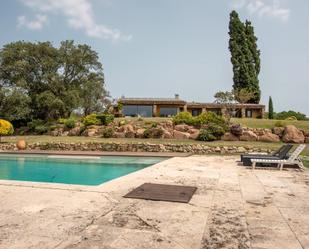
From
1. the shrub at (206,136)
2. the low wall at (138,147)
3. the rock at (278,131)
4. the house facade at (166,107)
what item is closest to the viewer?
the low wall at (138,147)

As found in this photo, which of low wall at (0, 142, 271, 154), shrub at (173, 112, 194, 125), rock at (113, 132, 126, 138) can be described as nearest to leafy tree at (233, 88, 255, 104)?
shrub at (173, 112, 194, 125)

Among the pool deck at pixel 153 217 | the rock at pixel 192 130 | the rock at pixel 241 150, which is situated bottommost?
the pool deck at pixel 153 217

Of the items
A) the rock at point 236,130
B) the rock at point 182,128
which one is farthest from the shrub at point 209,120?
the rock at point 236,130

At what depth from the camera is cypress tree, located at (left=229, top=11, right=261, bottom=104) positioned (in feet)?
137

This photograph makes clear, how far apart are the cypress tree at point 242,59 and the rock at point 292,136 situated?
21021 millimetres

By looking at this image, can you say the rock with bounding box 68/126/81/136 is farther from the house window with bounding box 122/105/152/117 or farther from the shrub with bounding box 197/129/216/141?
the house window with bounding box 122/105/152/117

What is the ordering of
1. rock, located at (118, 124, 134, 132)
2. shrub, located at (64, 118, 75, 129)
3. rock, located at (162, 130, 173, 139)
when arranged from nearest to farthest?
1. rock, located at (162, 130, 173, 139)
2. rock, located at (118, 124, 134, 132)
3. shrub, located at (64, 118, 75, 129)

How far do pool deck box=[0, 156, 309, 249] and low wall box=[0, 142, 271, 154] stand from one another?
31.1 feet

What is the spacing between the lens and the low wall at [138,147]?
17.6 m

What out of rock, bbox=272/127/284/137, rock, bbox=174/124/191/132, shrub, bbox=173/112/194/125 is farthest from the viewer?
shrub, bbox=173/112/194/125

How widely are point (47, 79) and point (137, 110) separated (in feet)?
41.5

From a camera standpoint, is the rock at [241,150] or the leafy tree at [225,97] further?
the leafy tree at [225,97]

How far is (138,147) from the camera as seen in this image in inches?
758

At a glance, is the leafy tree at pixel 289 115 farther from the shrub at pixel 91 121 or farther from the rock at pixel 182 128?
the shrub at pixel 91 121
